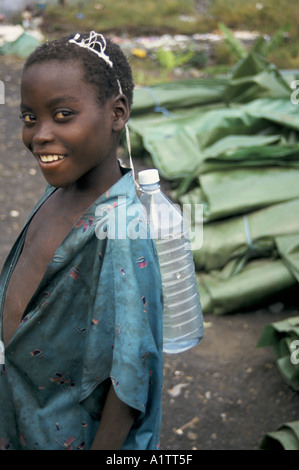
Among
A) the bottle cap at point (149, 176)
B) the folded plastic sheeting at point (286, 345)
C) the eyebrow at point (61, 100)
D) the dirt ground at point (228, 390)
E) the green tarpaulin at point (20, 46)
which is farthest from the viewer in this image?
the green tarpaulin at point (20, 46)

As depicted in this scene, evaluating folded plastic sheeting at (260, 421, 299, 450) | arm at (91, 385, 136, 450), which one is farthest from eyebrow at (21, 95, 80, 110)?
folded plastic sheeting at (260, 421, 299, 450)

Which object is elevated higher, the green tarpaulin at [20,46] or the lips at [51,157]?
the lips at [51,157]

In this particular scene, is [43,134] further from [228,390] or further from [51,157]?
[228,390]

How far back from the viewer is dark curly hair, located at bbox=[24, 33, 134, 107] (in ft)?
4.54

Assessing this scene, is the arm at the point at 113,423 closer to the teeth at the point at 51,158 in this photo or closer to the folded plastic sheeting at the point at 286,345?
the teeth at the point at 51,158

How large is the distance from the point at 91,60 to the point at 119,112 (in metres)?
0.15

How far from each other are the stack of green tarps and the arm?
246 cm

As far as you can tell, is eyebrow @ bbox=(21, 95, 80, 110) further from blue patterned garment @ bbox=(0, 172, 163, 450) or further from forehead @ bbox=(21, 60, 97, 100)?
blue patterned garment @ bbox=(0, 172, 163, 450)

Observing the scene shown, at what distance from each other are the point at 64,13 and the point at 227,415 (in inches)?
401

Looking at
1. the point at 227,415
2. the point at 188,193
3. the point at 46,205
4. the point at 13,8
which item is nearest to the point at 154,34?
the point at 13,8

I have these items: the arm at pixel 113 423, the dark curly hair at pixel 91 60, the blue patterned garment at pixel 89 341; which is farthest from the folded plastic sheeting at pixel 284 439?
the dark curly hair at pixel 91 60

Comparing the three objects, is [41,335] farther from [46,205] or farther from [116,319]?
[46,205]

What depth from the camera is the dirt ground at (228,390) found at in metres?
2.92

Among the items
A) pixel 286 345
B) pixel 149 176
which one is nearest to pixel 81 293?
pixel 149 176
